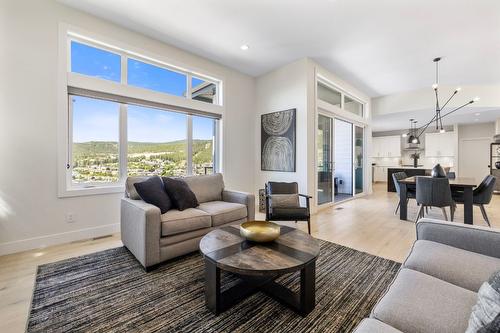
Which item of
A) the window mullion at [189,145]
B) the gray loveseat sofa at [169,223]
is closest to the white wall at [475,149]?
the gray loveseat sofa at [169,223]

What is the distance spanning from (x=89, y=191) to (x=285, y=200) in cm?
273

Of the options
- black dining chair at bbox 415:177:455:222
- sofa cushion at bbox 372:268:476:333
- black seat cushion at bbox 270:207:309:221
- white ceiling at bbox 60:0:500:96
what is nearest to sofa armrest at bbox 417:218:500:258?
sofa cushion at bbox 372:268:476:333

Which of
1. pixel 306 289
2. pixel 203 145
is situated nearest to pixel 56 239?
pixel 203 145

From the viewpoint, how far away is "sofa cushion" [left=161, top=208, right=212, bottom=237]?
226 cm

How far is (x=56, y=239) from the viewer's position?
9.20ft

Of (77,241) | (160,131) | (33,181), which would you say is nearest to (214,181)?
(160,131)

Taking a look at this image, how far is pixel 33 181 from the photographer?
2678 millimetres

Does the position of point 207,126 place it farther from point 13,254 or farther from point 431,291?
point 431,291

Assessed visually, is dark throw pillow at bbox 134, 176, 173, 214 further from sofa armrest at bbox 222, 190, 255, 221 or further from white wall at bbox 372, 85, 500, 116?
white wall at bbox 372, 85, 500, 116

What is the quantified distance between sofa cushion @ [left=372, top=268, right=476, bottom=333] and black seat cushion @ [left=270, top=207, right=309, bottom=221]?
182 centimetres

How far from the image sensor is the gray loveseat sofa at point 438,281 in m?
0.90

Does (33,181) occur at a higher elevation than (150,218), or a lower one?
higher

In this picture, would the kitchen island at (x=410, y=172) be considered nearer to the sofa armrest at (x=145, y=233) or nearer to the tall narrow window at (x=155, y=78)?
the tall narrow window at (x=155, y=78)

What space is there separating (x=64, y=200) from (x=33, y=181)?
388 millimetres
